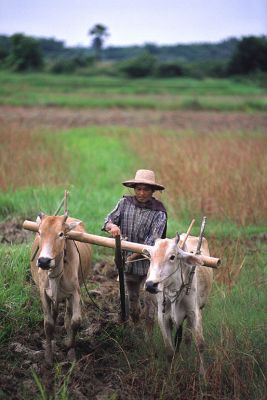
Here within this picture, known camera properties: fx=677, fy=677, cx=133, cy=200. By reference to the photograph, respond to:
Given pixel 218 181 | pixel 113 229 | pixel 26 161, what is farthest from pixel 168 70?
pixel 113 229

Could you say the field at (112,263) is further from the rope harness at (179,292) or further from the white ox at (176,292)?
the rope harness at (179,292)

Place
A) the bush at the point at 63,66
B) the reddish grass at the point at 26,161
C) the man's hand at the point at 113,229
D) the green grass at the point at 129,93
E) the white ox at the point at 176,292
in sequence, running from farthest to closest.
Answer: the bush at the point at 63,66, the green grass at the point at 129,93, the reddish grass at the point at 26,161, the man's hand at the point at 113,229, the white ox at the point at 176,292

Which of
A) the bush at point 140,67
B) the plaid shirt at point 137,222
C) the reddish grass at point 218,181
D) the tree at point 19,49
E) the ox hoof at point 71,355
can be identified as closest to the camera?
the ox hoof at point 71,355

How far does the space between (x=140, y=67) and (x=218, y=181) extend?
1933 inches

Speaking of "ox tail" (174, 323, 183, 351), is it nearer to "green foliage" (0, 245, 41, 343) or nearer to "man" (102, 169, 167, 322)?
"man" (102, 169, 167, 322)

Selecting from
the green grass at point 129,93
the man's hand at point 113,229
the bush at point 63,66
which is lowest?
the green grass at point 129,93

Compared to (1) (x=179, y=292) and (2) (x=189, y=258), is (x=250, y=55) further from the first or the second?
(2) (x=189, y=258)

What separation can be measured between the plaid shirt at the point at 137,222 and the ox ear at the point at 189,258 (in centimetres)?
102

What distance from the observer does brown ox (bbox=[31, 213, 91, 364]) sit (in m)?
5.33

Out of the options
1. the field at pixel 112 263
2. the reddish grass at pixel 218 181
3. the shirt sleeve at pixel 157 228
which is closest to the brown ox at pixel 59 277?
the field at pixel 112 263

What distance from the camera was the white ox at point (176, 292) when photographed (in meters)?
5.06

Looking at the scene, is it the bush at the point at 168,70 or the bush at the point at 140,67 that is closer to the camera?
the bush at the point at 168,70

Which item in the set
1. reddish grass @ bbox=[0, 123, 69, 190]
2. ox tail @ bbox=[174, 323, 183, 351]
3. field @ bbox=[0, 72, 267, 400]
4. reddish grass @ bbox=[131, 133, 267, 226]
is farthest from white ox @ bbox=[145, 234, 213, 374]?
reddish grass @ bbox=[0, 123, 69, 190]

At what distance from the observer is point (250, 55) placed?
119ft
